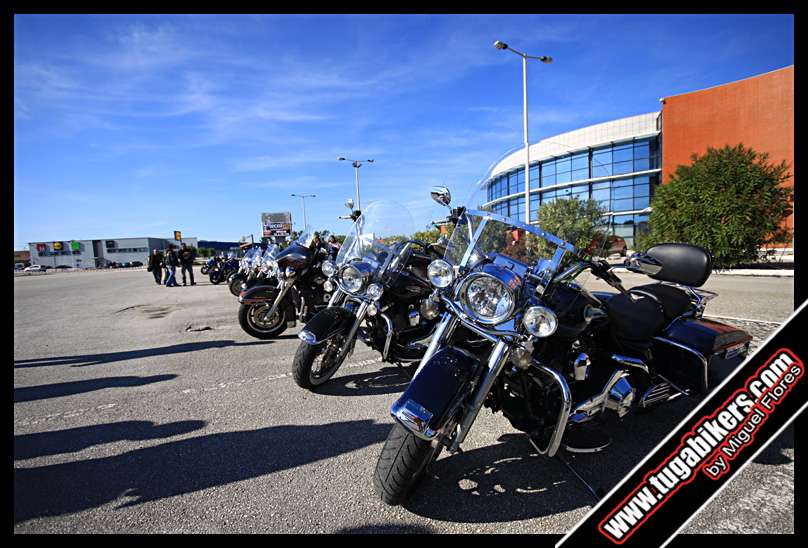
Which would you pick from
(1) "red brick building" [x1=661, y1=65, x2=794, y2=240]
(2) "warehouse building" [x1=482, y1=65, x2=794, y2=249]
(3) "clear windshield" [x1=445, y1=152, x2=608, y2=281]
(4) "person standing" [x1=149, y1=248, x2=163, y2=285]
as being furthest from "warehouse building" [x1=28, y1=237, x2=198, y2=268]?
(3) "clear windshield" [x1=445, y1=152, x2=608, y2=281]

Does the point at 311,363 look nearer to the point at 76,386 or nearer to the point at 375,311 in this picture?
the point at 375,311

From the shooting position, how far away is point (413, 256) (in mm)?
3961

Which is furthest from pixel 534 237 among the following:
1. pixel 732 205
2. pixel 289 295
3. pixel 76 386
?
pixel 732 205

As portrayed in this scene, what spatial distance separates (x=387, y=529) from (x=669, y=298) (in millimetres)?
2481

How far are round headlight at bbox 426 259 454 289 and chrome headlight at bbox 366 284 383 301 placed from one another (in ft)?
4.51

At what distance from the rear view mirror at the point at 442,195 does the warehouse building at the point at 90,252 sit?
93.7 m

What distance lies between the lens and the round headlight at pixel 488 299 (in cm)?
190

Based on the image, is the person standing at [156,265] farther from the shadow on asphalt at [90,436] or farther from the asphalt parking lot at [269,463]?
the shadow on asphalt at [90,436]

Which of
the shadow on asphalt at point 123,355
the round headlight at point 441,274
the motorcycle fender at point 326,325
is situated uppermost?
the round headlight at point 441,274

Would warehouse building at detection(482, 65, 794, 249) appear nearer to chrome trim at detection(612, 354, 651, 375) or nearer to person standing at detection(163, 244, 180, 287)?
chrome trim at detection(612, 354, 651, 375)

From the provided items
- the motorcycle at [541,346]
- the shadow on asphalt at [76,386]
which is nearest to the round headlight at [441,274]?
the motorcycle at [541,346]

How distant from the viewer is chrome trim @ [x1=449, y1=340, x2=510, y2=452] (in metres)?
1.92

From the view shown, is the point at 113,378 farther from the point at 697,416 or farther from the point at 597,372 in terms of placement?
the point at 697,416

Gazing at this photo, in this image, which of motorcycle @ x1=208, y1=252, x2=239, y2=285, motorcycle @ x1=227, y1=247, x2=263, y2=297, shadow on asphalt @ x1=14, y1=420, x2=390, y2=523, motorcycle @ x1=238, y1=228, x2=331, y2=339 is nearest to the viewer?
shadow on asphalt @ x1=14, y1=420, x2=390, y2=523
